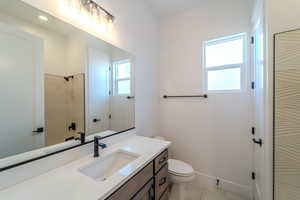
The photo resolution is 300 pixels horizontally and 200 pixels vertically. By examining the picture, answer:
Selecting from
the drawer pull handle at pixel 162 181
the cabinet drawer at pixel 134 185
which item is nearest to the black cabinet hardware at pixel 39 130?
the cabinet drawer at pixel 134 185

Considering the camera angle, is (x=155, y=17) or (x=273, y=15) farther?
(x=155, y=17)

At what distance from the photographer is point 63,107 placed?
3.62ft

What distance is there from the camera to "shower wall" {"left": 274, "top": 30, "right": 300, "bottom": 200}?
991 millimetres

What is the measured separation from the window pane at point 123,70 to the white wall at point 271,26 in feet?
4.70

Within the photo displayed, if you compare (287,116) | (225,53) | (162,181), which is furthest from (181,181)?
(225,53)

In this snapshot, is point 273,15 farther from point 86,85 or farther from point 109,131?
point 109,131

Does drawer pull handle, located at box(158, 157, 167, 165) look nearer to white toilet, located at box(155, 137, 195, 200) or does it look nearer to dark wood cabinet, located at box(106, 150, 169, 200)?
dark wood cabinet, located at box(106, 150, 169, 200)

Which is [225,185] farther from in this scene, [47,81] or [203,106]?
[47,81]

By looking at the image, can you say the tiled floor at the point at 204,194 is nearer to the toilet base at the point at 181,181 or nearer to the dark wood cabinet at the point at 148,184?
the toilet base at the point at 181,181

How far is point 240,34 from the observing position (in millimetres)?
1885

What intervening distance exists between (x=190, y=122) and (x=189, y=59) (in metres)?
1.07

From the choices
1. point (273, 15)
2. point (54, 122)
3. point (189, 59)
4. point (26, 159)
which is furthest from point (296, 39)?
point (26, 159)

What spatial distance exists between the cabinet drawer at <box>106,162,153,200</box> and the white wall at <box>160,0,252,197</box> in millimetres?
1306

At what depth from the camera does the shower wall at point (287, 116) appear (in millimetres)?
991
